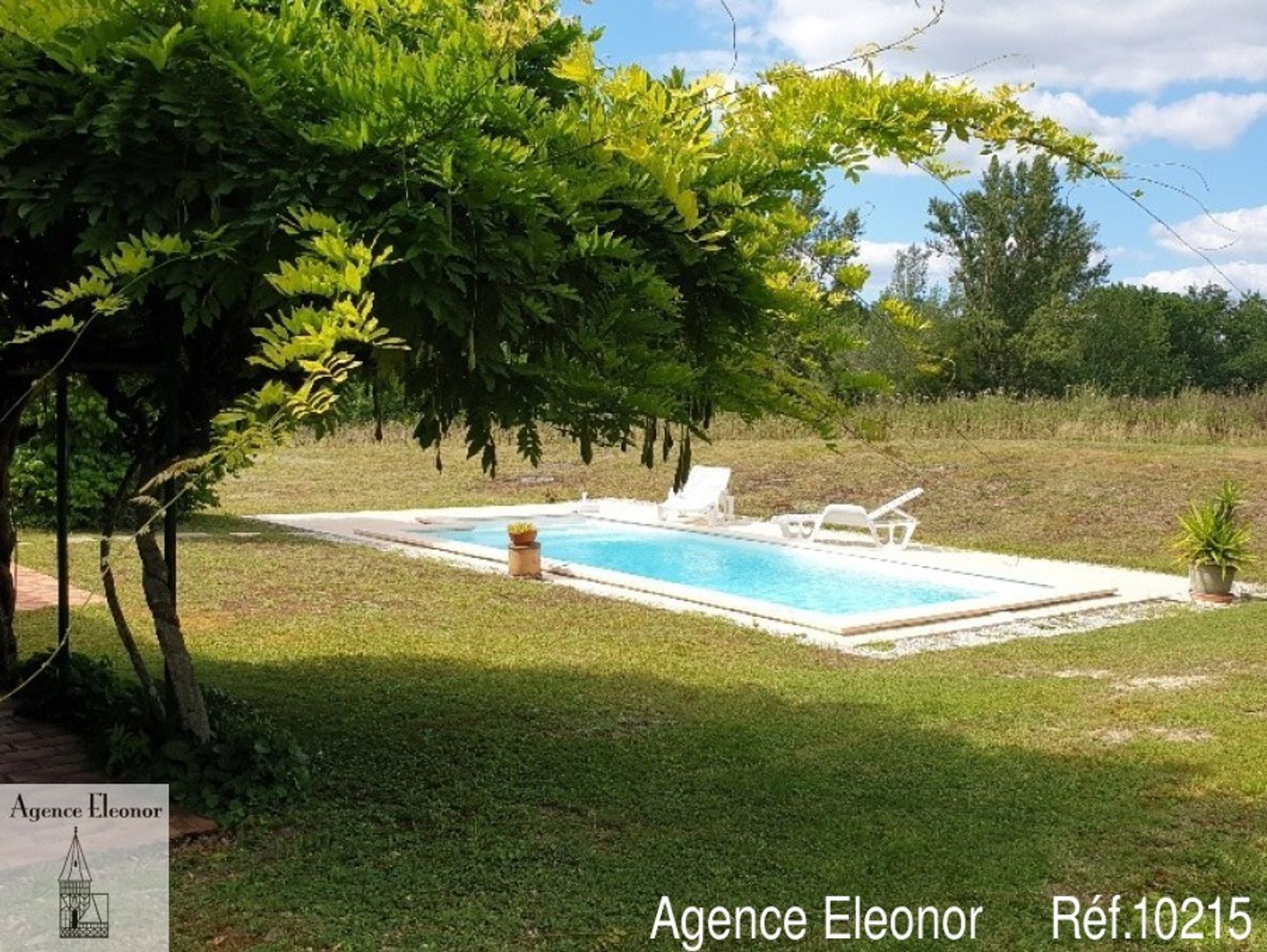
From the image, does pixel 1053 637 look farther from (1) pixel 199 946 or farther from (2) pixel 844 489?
(2) pixel 844 489

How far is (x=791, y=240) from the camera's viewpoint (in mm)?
5102

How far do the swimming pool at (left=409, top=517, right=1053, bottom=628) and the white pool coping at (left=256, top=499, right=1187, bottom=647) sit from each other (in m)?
0.07

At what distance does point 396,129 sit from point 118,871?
2907mm

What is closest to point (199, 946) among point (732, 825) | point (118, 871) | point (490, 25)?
point (118, 871)

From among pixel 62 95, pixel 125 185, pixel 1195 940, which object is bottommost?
pixel 1195 940

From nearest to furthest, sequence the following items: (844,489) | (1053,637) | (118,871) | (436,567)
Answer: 1. (118,871)
2. (1053,637)
3. (436,567)
4. (844,489)

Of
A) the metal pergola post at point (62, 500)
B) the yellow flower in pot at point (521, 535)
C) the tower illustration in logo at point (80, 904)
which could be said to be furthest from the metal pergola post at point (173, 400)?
the yellow flower in pot at point (521, 535)

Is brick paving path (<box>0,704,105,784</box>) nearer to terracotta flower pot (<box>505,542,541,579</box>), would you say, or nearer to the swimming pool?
the swimming pool

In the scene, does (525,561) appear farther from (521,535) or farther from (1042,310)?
(1042,310)

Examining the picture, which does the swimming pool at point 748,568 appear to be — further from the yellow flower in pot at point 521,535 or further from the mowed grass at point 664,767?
the mowed grass at point 664,767

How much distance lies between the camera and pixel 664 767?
21.3 feet

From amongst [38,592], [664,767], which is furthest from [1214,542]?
[38,592]

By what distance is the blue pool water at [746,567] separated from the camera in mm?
14250

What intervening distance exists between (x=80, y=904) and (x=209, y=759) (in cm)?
123
